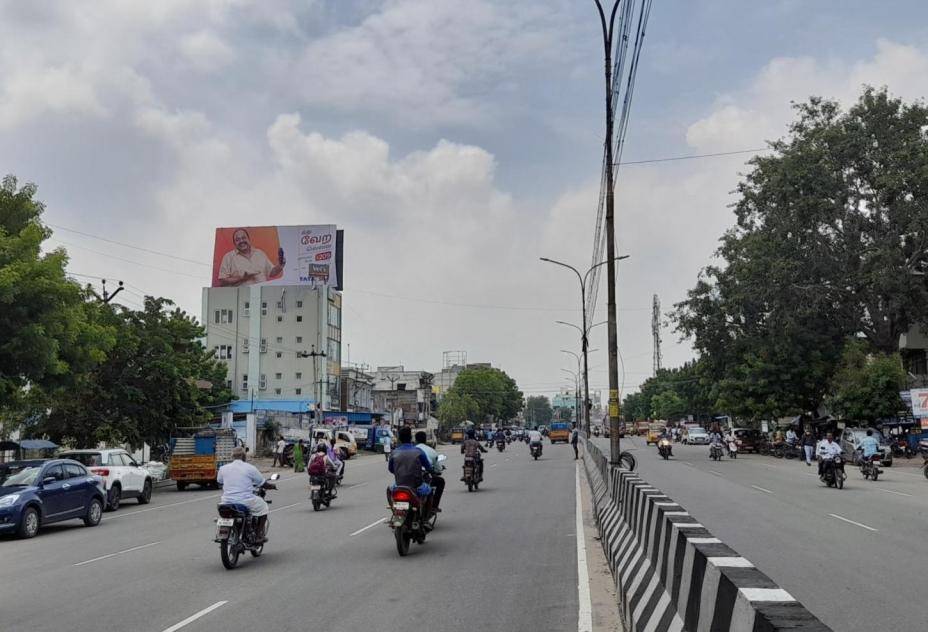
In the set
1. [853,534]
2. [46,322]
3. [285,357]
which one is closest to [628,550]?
[853,534]

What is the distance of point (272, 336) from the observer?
85.9 meters

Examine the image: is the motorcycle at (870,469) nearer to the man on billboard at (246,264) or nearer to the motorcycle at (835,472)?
the motorcycle at (835,472)

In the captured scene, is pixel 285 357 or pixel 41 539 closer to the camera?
pixel 41 539

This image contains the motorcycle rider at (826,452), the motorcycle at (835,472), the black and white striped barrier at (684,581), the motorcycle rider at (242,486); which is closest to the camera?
the black and white striped barrier at (684,581)

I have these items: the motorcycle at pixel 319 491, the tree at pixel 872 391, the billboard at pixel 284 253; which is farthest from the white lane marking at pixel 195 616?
the billboard at pixel 284 253

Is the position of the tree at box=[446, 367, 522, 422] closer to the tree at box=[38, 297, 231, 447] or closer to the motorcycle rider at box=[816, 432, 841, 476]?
the tree at box=[38, 297, 231, 447]

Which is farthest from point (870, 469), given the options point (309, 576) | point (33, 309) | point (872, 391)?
point (33, 309)

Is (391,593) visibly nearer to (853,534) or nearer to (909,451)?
(853,534)

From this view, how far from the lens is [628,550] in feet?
29.6

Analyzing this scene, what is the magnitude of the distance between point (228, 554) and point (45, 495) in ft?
28.0

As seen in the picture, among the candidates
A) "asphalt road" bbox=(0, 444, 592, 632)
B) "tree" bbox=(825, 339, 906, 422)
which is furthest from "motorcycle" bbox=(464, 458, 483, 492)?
"tree" bbox=(825, 339, 906, 422)

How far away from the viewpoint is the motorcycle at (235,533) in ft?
37.6

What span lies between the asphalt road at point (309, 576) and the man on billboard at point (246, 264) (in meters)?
63.9

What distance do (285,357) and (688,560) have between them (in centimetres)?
8265
